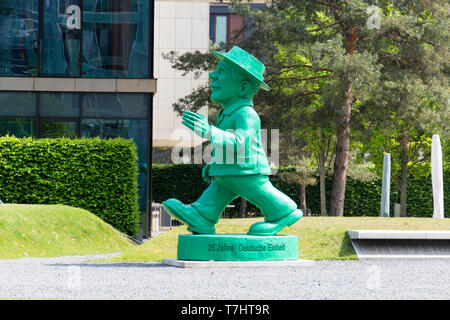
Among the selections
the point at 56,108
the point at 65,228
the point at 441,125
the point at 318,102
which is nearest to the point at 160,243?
the point at 65,228

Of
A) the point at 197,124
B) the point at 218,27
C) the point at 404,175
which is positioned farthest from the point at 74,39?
the point at 218,27

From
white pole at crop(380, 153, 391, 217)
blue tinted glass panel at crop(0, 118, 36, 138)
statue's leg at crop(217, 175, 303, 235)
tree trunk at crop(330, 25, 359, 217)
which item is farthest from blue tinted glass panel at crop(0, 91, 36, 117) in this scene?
statue's leg at crop(217, 175, 303, 235)

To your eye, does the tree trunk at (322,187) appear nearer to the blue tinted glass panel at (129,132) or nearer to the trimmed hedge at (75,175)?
the blue tinted glass panel at (129,132)

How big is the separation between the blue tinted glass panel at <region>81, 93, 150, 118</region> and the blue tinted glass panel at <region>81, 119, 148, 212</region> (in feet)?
0.61

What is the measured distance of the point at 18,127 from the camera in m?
18.5

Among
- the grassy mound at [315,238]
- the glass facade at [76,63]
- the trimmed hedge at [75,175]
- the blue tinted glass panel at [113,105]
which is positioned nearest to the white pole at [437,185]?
the grassy mound at [315,238]

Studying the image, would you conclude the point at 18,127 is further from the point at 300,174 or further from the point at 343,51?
the point at 300,174

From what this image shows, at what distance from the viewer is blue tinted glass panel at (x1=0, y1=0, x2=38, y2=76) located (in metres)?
18.4

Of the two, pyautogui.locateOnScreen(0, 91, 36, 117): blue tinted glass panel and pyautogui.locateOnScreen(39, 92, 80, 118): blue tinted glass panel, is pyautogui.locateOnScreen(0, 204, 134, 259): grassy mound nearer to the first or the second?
pyautogui.locateOnScreen(39, 92, 80, 118): blue tinted glass panel

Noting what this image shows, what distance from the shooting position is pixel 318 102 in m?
23.3

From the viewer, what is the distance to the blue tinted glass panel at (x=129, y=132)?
18.4 meters

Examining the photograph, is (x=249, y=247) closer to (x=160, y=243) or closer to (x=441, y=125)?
(x=160, y=243)

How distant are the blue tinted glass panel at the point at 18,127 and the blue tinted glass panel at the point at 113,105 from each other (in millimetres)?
1423

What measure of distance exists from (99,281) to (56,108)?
12.7 meters
